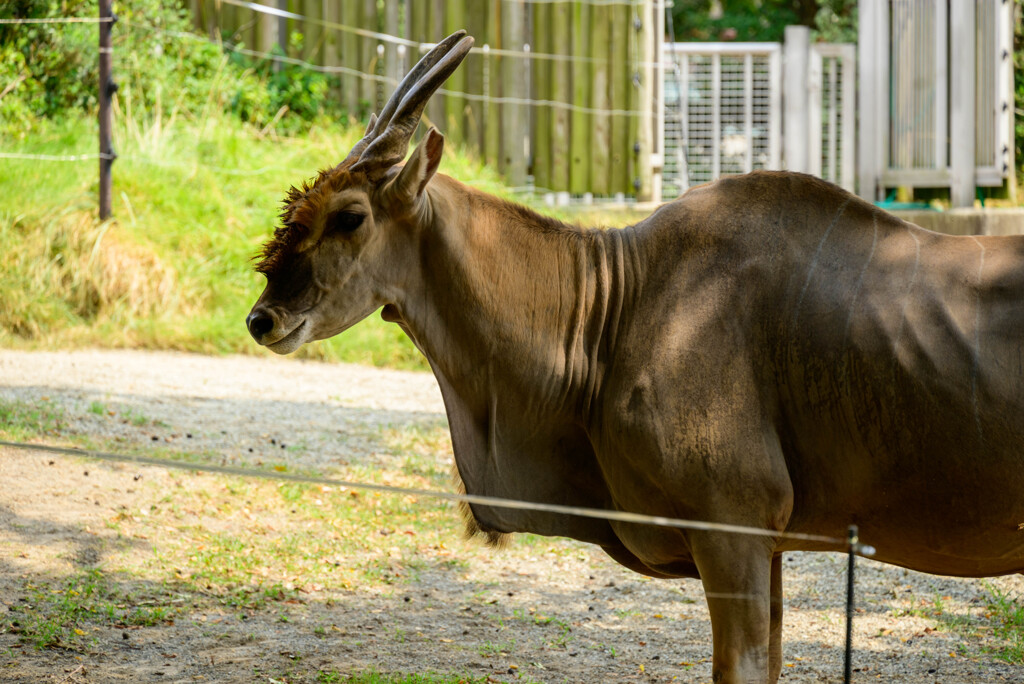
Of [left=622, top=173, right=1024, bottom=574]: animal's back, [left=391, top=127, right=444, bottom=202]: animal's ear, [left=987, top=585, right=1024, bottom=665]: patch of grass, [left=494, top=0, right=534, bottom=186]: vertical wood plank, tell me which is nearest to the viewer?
[left=622, top=173, right=1024, bottom=574]: animal's back

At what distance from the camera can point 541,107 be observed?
1288 centimetres

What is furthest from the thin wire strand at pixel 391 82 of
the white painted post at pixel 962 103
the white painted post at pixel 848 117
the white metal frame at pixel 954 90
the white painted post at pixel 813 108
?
the white painted post at pixel 962 103

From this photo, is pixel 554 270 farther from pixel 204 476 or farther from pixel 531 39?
pixel 531 39

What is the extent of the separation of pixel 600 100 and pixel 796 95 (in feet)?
7.08

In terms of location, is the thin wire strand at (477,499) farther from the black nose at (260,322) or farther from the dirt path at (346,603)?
the dirt path at (346,603)

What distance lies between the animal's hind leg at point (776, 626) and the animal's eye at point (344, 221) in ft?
6.02

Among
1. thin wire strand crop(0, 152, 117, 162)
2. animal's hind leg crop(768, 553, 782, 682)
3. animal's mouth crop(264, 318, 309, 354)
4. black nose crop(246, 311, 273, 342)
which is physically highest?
thin wire strand crop(0, 152, 117, 162)

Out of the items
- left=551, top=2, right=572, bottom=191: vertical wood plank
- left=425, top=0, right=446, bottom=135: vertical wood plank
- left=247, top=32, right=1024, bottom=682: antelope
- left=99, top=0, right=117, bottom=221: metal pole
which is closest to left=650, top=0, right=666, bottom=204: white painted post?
left=551, top=2, right=572, bottom=191: vertical wood plank

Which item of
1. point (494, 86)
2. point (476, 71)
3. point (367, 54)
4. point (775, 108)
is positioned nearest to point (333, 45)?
point (367, 54)

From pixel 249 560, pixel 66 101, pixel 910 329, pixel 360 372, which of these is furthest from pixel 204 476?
pixel 66 101

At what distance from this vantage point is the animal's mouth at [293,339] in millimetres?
3665

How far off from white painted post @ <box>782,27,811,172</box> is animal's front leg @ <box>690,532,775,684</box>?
9.50 meters

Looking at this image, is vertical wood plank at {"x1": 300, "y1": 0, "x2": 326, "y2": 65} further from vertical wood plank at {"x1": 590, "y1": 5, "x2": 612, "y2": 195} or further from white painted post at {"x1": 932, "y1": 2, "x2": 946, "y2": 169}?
white painted post at {"x1": 932, "y1": 2, "x2": 946, "y2": 169}

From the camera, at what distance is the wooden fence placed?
12.7 metres
